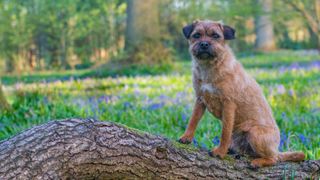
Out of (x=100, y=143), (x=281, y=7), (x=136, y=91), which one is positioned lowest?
(x=136, y=91)

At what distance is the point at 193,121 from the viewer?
3684 millimetres

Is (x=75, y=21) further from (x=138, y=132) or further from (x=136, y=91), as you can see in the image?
(x=138, y=132)

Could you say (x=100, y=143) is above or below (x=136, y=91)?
above

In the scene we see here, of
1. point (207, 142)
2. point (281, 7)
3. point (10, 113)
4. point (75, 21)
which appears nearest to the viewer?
point (207, 142)

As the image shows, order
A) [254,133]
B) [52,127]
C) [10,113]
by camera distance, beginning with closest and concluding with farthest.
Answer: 1. [52,127]
2. [254,133]
3. [10,113]

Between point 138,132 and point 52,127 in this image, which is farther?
point 138,132

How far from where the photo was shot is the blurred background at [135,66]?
6305mm

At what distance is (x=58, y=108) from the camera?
6633mm

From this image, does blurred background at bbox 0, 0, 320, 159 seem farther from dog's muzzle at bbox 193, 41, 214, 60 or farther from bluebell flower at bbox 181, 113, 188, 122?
dog's muzzle at bbox 193, 41, 214, 60

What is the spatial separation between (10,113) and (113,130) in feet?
12.4

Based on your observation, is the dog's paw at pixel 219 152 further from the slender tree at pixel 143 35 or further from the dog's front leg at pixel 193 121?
the slender tree at pixel 143 35

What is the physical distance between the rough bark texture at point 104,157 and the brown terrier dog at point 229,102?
151mm

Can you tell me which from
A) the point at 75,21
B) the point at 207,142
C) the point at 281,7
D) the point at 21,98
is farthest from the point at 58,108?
the point at 75,21

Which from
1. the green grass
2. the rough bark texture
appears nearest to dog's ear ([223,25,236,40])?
the rough bark texture
